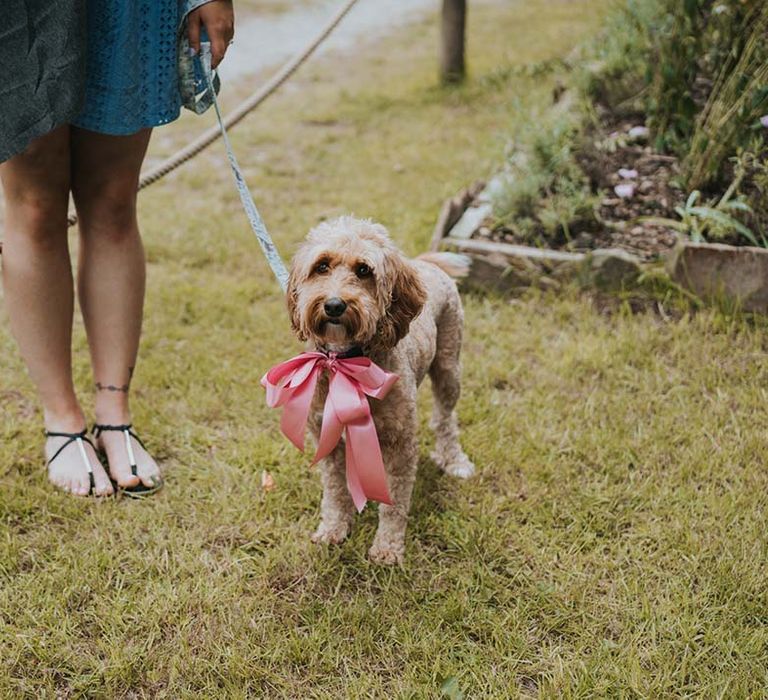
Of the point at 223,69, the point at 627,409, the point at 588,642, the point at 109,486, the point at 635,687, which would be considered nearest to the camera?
the point at 635,687

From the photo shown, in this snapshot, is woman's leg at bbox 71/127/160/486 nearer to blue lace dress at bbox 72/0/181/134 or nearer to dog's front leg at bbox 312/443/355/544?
blue lace dress at bbox 72/0/181/134

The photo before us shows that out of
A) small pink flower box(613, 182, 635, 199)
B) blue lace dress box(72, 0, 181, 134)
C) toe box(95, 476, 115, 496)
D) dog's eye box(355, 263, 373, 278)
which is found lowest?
toe box(95, 476, 115, 496)

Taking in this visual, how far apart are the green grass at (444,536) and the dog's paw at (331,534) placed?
0.12 ft

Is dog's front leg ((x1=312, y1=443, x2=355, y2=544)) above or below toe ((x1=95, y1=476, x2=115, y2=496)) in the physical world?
above

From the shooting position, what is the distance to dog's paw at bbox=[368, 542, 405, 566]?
2729mm

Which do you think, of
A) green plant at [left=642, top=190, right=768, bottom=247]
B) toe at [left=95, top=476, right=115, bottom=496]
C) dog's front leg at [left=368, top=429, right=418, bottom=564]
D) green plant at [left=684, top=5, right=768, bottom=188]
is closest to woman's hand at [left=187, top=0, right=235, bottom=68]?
dog's front leg at [left=368, top=429, right=418, bottom=564]

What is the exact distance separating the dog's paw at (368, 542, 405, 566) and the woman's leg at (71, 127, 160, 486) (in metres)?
0.95

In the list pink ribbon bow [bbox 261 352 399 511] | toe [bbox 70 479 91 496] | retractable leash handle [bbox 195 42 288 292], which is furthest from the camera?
toe [bbox 70 479 91 496]

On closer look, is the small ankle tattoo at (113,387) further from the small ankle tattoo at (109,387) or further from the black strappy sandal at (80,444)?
the black strappy sandal at (80,444)

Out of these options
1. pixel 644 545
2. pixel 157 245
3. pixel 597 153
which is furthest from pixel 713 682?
pixel 157 245

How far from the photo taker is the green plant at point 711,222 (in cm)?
409

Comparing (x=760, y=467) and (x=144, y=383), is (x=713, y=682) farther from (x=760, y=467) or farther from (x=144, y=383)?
(x=144, y=383)

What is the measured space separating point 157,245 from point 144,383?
59.8 inches

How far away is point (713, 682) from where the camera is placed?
226 cm
